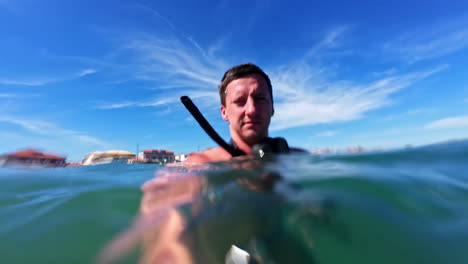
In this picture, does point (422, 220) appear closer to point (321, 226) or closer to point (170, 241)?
point (321, 226)

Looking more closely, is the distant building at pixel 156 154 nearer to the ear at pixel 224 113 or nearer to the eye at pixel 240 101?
the ear at pixel 224 113

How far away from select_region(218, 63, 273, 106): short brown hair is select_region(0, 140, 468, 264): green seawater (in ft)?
5.01

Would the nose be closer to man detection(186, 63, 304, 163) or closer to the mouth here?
man detection(186, 63, 304, 163)

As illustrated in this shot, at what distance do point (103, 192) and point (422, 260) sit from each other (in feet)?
10.5

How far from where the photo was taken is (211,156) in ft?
11.5

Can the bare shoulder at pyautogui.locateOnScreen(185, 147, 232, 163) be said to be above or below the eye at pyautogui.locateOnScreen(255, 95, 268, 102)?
below

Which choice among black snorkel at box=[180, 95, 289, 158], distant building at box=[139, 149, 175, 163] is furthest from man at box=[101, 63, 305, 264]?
distant building at box=[139, 149, 175, 163]

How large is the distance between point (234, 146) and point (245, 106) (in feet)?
2.18

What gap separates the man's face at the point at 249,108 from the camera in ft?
9.61

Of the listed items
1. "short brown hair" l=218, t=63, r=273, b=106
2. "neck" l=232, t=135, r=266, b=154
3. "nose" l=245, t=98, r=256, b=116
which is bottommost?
"neck" l=232, t=135, r=266, b=154

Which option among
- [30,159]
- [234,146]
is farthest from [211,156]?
[30,159]

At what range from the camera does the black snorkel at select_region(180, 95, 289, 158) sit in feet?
9.43

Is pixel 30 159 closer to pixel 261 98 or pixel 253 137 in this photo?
pixel 253 137

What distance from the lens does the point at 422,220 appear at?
1659 mm
